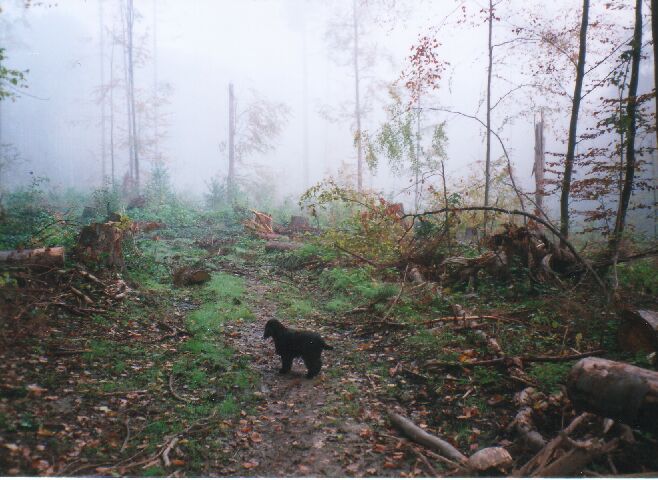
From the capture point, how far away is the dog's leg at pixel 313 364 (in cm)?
476

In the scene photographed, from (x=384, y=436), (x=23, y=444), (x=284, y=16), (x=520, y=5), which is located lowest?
(x=384, y=436)

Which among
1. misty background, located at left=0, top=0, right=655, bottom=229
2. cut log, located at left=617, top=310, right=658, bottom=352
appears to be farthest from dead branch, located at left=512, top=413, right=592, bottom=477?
misty background, located at left=0, top=0, right=655, bottom=229

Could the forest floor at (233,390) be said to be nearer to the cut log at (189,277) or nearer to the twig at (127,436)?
the twig at (127,436)

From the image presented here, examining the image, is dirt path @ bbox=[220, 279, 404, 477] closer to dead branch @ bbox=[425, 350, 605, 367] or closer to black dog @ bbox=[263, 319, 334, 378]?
black dog @ bbox=[263, 319, 334, 378]

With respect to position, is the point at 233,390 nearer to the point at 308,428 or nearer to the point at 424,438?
the point at 308,428

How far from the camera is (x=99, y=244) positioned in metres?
7.05

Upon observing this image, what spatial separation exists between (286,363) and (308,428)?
1.25 m

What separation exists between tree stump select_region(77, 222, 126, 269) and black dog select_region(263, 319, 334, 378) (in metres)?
4.13

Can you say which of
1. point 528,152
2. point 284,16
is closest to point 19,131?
point 284,16

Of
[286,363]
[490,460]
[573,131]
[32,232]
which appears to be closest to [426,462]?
[490,460]

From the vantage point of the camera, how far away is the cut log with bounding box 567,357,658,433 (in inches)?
105

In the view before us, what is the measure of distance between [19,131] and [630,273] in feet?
221

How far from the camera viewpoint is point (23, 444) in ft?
9.21

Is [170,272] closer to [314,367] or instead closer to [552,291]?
[314,367]
